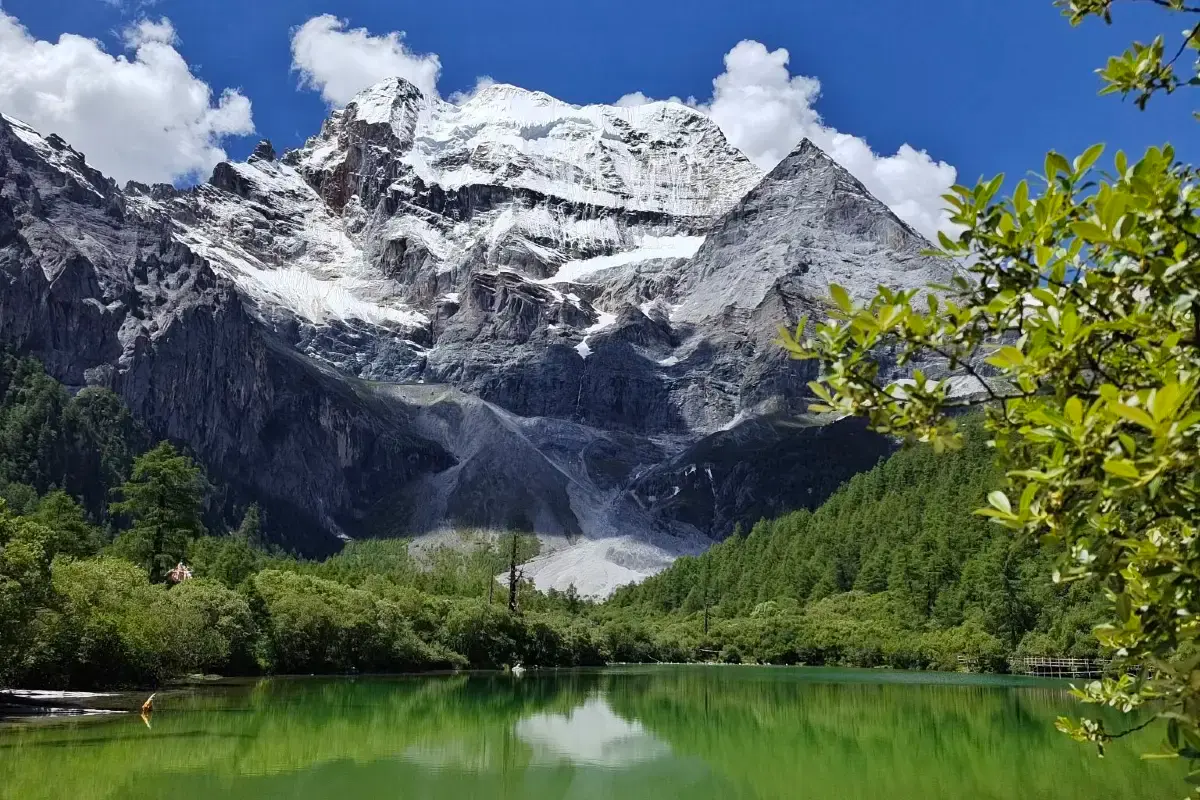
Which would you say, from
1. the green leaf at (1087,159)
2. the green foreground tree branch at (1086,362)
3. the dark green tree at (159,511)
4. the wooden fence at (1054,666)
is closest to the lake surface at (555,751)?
the dark green tree at (159,511)

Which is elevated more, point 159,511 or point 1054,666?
point 159,511

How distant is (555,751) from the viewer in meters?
33.0

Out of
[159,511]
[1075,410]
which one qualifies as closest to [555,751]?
[1075,410]

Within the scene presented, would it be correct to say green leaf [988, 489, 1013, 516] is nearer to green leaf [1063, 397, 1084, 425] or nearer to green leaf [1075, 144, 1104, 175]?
green leaf [1063, 397, 1084, 425]

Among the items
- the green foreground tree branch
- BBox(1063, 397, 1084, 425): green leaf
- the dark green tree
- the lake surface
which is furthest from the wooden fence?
BBox(1063, 397, 1084, 425): green leaf

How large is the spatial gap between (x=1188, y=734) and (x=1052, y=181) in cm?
206

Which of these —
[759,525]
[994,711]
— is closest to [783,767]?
[994,711]

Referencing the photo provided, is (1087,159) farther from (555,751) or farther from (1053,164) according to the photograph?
(555,751)

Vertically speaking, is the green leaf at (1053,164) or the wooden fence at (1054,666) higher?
the green leaf at (1053,164)

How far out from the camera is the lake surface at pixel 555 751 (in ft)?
79.7

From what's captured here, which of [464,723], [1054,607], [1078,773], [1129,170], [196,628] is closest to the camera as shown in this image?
[1129,170]

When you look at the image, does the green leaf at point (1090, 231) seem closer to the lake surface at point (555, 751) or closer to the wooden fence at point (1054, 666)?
the lake surface at point (555, 751)

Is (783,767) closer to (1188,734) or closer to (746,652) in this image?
(1188,734)

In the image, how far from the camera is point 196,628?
2034 inches
